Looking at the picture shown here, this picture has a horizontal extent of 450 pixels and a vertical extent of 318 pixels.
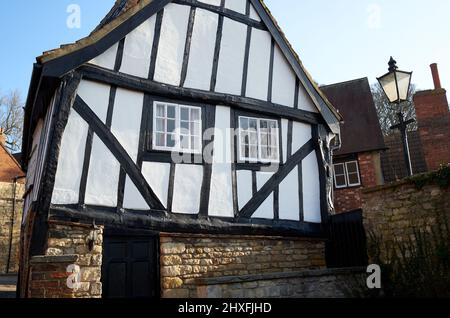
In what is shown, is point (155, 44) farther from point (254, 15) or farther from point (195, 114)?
point (254, 15)

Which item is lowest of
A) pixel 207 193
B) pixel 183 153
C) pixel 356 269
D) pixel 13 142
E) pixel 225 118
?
pixel 356 269

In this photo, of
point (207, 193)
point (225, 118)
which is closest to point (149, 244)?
point (207, 193)

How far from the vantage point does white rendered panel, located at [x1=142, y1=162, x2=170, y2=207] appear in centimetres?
724

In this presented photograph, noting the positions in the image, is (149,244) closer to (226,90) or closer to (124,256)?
(124,256)

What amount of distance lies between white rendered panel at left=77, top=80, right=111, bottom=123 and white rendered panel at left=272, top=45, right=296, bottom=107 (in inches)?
149

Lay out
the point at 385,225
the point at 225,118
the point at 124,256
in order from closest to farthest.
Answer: the point at 124,256
the point at 385,225
the point at 225,118

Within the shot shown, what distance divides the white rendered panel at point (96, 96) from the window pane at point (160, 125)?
3.19ft

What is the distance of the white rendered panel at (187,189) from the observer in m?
7.51

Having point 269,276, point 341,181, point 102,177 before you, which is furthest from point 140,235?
point 341,181

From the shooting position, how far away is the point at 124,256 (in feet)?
22.5

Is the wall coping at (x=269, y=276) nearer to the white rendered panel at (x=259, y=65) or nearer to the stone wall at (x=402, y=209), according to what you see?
the stone wall at (x=402, y=209)
